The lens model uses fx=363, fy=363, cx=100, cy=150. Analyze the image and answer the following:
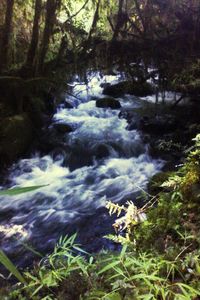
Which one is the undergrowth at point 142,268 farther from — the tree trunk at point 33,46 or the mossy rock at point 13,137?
the tree trunk at point 33,46

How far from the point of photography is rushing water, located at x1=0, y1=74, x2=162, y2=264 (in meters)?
4.34

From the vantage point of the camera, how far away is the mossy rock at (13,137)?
6379 millimetres

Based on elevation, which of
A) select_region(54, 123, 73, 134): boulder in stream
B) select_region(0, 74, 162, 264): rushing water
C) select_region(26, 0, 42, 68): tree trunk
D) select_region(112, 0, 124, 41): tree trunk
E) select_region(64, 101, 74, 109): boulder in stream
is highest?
select_region(112, 0, 124, 41): tree trunk

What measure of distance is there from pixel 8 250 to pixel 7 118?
10.3 ft

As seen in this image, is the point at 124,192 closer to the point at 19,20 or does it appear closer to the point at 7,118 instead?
the point at 7,118

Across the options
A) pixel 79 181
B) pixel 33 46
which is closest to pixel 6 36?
pixel 33 46

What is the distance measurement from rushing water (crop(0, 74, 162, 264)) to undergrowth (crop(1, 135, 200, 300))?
1019 millimetres

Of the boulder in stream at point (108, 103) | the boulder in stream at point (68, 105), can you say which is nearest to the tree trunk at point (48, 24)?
the boulder in stream at point (68, 105)

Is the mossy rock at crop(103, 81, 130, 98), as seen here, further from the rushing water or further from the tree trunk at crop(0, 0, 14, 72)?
the tree trunk at crop(0, 0, 14, 72)

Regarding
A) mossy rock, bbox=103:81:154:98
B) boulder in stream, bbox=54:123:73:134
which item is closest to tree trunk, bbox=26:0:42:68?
boulder in stream, bbox=54:123:73:134

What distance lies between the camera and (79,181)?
582cm

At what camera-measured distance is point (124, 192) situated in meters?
5.19

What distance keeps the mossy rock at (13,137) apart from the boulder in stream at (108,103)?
95.8 inches

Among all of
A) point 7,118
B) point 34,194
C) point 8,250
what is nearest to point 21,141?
point 7,118
